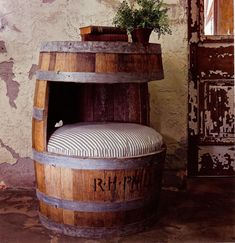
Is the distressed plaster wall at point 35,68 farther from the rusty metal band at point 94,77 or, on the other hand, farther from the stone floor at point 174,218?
the rusty metal band at point 94,77

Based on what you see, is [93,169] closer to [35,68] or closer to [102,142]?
[102,142]

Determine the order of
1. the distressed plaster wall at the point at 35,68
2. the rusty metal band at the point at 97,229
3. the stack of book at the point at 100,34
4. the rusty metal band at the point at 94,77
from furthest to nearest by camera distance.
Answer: the distressed plaster wall at the point at 35,68 → the stack of book at the point at 100,34 → the rusty metal band at the point at 97,229 → the rusty metal band at the point at 94,77

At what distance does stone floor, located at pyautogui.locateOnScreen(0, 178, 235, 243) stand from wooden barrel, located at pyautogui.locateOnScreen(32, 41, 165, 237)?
86 millimetres

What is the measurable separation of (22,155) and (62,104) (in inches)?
26.4

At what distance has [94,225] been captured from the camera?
7.59 feet

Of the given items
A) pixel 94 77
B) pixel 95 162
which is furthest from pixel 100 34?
pixel 95 162

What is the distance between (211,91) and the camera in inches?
140

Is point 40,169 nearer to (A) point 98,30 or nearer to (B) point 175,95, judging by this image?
(A) point 98,30

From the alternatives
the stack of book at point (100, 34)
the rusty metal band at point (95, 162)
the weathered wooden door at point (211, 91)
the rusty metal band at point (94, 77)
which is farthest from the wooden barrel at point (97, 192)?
the weathered wooden door at point (211, 91)

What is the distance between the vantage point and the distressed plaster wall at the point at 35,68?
3045 millimetres

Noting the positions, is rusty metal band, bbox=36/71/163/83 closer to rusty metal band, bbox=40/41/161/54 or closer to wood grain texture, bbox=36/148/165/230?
rusty metal band, bbox=40/41/161/54

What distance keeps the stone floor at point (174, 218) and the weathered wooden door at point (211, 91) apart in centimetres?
31

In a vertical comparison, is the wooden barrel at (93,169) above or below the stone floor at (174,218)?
above

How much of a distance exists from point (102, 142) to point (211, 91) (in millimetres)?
1610
